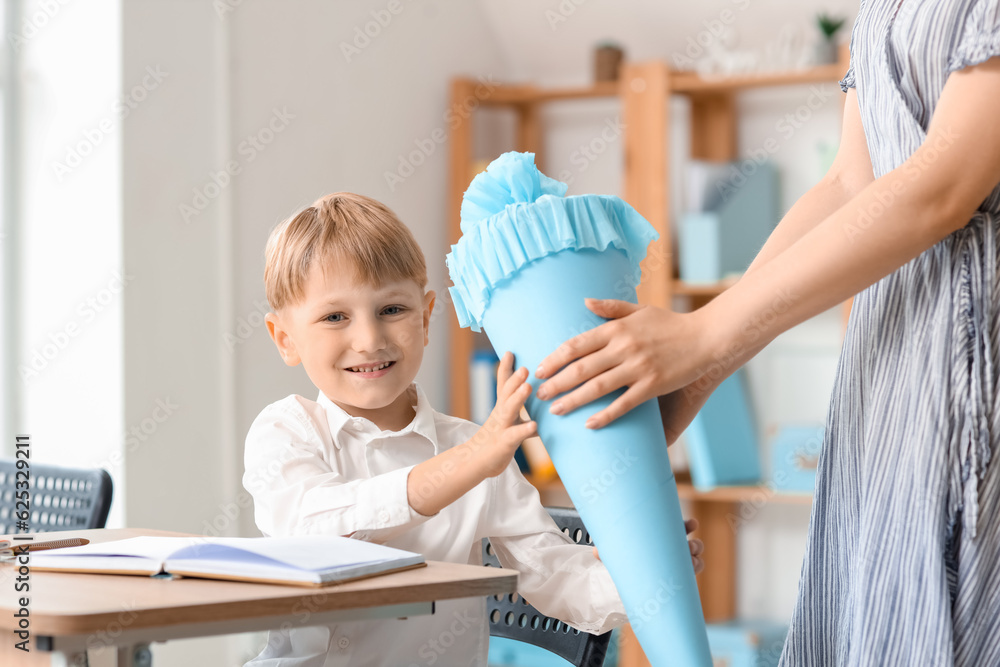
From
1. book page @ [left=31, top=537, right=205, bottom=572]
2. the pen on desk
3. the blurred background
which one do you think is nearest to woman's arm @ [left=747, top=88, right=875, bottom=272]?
book page @ [left=31, top=537, right=205, bottom=572]

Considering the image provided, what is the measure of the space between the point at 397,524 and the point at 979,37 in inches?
28.8

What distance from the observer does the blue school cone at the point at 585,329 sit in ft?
3.12

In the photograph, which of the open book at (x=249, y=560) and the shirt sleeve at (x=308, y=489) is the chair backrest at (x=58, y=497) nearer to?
the shirt sleeve at (x=308, y=489)

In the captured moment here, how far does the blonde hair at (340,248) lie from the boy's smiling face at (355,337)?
0.01 meters

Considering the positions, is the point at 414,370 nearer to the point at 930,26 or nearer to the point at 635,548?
the point at 635,548

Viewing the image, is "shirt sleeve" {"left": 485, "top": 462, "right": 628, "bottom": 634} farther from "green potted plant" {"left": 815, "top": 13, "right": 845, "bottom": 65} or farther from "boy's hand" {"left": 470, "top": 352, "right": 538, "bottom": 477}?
"green potted plant" {"left": 815, "top": 13, "right": 845, "bottom": 65}

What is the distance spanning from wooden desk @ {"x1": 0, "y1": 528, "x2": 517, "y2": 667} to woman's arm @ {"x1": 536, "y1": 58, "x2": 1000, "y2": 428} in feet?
0.68

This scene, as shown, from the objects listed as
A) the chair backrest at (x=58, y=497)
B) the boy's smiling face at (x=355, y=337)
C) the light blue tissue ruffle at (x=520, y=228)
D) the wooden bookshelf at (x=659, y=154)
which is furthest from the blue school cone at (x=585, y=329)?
the wooden bookshelf at (x=659, y=154)

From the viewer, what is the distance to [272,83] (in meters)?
2.74

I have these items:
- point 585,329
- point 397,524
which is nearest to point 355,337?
point 397,524

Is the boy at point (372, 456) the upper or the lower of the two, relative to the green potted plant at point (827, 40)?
lower

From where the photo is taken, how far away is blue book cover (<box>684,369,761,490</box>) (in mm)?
3109

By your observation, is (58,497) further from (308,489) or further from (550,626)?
(550,626)

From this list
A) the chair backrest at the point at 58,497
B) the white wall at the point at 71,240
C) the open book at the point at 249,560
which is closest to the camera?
the open book at the point at 249,560
